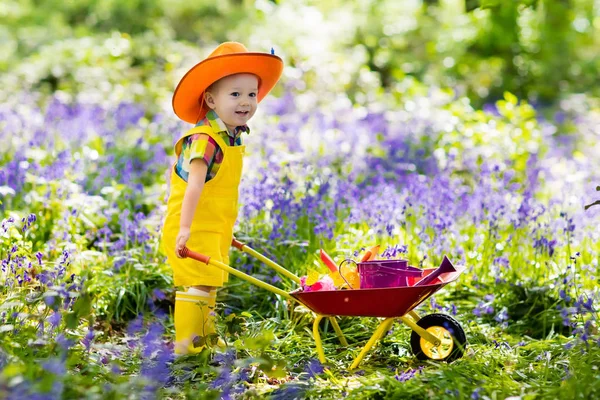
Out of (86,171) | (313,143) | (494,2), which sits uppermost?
(494,2)

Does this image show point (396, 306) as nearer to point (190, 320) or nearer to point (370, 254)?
point (370, 254)

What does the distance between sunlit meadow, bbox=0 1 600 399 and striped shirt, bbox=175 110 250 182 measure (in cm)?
68

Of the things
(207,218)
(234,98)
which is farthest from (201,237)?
(234,98)

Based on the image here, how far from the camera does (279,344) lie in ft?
12.4

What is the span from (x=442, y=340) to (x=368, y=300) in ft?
1.63

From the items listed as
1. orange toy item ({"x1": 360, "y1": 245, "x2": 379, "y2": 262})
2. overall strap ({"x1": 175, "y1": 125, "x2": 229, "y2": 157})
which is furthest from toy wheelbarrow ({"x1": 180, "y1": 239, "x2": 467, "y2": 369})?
overall strap ({"x1": 175, "y1": 125, "x2": 229, "y2": 157})

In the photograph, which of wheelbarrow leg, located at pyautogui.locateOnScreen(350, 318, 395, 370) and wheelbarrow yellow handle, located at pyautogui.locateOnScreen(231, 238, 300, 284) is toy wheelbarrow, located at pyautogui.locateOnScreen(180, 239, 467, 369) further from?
wheelbarrow yellow handle, located at pyautogui.locateOnScreen(231, 238, 300, 284)

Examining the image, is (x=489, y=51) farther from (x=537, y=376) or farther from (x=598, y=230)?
(x=537, y=376)

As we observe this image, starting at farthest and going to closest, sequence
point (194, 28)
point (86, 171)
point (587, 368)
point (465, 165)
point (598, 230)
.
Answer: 1. point (194, 28)
2. point (465, 165)
3. point (86, 171)
4. point (598, 230)
5. point (587, 368)

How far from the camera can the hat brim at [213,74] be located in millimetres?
3570

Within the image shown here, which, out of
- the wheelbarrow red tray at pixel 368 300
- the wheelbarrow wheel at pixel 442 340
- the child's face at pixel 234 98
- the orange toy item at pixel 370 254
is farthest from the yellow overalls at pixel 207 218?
the wheelbarrow wheel at pixel 442 340

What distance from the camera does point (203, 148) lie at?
3.58m

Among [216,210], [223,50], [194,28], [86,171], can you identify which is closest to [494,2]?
[223,50]

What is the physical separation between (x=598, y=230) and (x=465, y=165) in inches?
69.9
